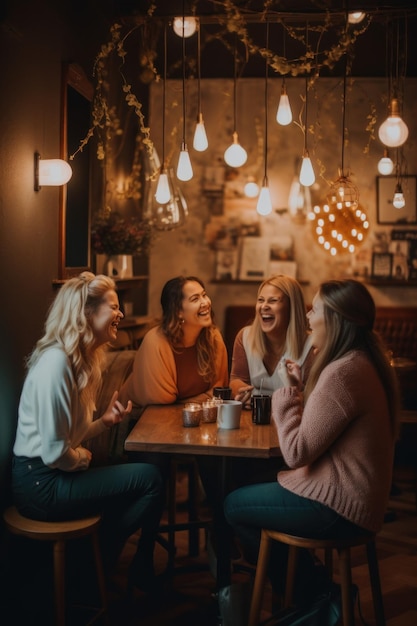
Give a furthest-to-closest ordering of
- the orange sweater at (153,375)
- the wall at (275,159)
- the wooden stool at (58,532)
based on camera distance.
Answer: the wall at (275,159) < the orange sweater at (153,375) < the wooden stool at (58,532)

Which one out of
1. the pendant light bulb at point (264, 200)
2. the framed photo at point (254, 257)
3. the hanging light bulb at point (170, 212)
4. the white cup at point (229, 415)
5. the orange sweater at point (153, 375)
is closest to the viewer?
the white cup at point (229, 415)

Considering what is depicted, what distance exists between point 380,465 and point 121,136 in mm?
4146

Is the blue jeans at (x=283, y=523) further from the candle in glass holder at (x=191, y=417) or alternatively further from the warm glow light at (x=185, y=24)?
the warm glow light at (x=185, y=24)

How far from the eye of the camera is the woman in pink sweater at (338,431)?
109 inches

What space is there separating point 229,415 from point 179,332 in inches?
36.4

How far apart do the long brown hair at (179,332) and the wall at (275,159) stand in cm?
295

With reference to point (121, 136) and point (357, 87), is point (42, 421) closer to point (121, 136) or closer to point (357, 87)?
point (121, 136)

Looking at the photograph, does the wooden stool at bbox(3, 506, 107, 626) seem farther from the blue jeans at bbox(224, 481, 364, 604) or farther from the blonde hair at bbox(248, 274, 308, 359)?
the blonde hair at bbox(248, 274, 308, 359)

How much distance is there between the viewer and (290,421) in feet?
9.38

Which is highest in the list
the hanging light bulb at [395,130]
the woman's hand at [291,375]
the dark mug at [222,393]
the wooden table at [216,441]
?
the hanging light bulb at [395,130]

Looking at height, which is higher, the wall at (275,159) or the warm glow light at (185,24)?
the warm glow light at (185,24)

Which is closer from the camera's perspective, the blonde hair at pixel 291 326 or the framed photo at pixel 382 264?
the blonde hair at pixel 291 326

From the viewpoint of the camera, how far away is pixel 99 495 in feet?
10.3

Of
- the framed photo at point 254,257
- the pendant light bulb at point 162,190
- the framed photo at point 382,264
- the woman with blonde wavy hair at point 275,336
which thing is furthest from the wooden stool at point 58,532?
the framed photo at point 382,264
